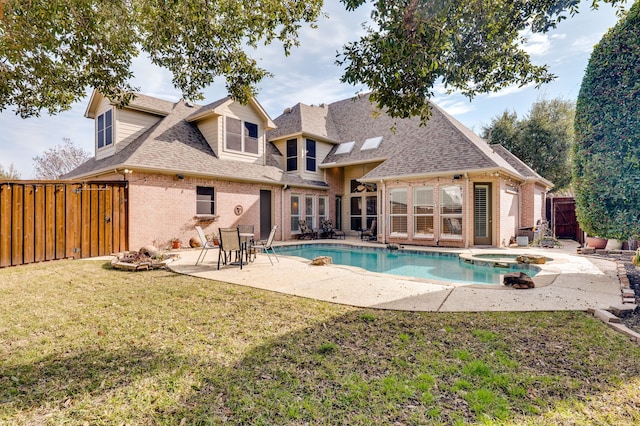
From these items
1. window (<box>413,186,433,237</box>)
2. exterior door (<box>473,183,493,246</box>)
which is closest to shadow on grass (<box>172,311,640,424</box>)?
exterior door (<box>473,183,493,246</box>)

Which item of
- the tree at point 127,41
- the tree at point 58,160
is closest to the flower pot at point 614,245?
the tree at point 127,41

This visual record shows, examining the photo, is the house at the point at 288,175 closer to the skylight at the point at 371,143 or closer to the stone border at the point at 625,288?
the skylight at the point at 371,143

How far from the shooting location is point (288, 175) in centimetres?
1686

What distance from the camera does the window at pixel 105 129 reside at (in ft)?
44.0

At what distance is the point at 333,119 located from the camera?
2134 centimetres

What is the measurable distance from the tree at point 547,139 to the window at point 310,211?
15.5 m

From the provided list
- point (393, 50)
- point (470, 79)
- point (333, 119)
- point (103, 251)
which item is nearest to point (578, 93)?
point (470, 79)

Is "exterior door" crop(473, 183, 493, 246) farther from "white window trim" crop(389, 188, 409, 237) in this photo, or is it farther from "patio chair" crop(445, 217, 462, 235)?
"white window trim" crop(389, 188, 409, 237)

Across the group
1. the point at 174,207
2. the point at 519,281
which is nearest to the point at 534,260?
the point at 519,281

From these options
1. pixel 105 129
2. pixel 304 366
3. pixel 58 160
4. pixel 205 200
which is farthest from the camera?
pixel 58 160

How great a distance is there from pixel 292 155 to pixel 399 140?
6220mm

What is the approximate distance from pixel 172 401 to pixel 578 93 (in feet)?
28.9

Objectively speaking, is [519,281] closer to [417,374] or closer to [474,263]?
[474,263]

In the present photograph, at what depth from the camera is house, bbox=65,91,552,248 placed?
11.9 metres
